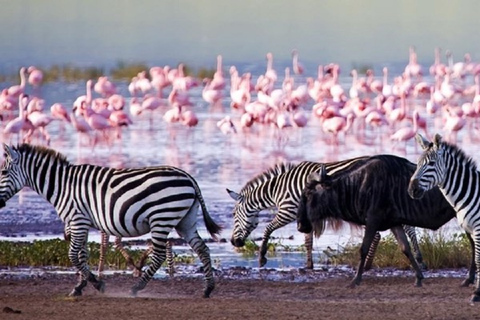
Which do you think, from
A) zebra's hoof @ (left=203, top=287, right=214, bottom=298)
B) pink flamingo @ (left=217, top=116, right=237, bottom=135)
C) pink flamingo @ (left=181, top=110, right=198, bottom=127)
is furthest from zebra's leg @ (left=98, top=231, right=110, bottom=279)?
pink flamingo @ (left=181, top=110, right=198, bottom=127)

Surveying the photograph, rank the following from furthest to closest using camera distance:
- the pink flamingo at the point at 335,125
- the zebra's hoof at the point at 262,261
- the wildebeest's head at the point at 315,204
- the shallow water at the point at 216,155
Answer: the pink flamingo at the point at 335,125, the shallow water at the point at 216,155, the zebra's hoof at the point at 262,261, the wildebeest's head at the point at 315,204

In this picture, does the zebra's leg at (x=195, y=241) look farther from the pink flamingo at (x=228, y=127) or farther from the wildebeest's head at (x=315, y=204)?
the pink flamingo at (x=228, y=127)

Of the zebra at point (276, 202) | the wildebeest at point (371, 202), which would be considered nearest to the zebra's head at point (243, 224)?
the zebra at point (276, 202)

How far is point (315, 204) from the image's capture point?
10.6m

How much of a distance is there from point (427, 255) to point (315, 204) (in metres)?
1.62

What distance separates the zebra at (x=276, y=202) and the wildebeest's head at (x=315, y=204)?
79 cm

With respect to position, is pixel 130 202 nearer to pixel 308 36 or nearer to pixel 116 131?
pixel 116 131

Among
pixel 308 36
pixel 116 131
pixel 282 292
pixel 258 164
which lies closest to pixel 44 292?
pixel 282 292

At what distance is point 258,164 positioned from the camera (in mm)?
20656

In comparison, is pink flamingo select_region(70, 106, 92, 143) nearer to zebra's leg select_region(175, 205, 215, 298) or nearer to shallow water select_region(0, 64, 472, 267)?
shallow water select_region(0, 64, 472, 267)

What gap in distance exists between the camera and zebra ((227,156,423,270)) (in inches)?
459

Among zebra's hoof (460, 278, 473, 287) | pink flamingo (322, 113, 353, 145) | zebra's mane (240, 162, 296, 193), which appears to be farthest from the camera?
pink flamingo (322, 113, 353, 145)

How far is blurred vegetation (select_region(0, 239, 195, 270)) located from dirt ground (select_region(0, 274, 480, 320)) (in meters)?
0.66

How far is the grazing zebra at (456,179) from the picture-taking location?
9.55m
